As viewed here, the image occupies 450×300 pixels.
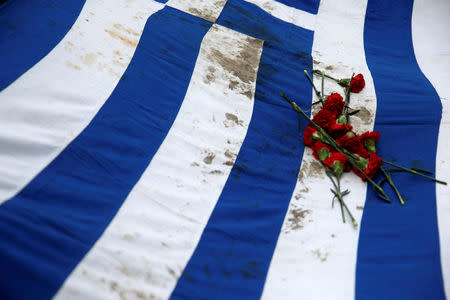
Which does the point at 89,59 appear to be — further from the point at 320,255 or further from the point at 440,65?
the point at 440,65

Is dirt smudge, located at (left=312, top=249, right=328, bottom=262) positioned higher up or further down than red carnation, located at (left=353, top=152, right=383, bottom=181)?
further down

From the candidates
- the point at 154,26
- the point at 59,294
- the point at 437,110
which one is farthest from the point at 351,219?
the point at 154,26

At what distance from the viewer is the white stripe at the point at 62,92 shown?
2.93 feet

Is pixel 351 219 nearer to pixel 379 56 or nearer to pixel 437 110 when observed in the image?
pixel 437 110

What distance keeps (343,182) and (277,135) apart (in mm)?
299

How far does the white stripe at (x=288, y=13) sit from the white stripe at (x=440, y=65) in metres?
0.56

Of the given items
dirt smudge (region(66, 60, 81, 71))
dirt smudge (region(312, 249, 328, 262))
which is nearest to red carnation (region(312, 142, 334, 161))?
dirt smudge (region(312, 249, 328, 262))

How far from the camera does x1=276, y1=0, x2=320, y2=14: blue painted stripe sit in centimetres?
180

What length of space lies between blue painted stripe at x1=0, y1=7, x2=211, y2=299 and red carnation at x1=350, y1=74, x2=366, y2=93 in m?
0.72

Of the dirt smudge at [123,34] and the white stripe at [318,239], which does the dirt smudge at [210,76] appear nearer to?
the dirt smudge at [123,34]

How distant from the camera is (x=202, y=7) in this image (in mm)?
1589

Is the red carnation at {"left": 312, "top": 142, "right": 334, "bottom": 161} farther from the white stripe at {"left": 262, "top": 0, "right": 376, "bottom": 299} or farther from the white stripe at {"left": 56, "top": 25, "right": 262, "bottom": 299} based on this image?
the white stripe at {"left": 56, "top": 25, "right": 262, "bottom": 299}

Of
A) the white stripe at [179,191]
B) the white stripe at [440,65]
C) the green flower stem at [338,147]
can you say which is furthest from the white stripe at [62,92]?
the white stripe at [440,65]

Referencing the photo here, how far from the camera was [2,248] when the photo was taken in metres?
0.73
